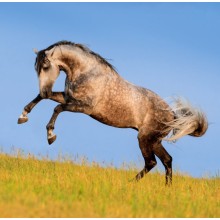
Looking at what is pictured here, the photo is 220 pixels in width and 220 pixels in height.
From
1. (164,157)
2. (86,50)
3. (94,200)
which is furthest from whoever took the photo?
(164,157)

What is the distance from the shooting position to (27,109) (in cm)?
1106

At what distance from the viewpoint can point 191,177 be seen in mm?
15625

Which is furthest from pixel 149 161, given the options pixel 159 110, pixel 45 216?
pixel 45 216

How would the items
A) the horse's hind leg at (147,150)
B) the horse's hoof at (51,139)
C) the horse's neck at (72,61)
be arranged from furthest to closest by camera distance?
the horse's hind leg at (147,150) → the horse's neck at (72,61) → the horse's hoof at (51,139)

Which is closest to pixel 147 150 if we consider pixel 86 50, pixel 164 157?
pixel 164 157

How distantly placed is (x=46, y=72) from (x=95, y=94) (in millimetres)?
1226

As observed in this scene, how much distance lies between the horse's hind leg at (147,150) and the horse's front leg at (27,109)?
8.41 ft

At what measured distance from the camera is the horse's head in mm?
10992

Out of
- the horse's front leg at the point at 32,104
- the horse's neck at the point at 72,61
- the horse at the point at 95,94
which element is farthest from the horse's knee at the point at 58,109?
the horse's neck at the point at 72,61

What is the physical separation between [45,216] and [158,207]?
235 centimetres

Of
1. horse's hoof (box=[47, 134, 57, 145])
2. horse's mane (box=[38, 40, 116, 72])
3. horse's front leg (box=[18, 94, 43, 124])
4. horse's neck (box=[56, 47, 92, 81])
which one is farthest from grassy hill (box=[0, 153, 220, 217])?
horse's mane (box=[38, 40, 116, 72])

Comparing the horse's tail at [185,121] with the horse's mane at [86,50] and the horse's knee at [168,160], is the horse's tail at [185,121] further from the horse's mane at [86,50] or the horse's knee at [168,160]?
the horse's mane at [86,50]

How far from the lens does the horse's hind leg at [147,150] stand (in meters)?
11.7

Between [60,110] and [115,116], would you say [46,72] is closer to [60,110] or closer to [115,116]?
[60,110]
